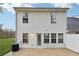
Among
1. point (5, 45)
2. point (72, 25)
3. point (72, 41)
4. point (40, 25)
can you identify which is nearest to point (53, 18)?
point (40, 25)

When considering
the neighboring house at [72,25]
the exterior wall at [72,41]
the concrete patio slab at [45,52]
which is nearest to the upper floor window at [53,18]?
the neighboring house at [72,25]

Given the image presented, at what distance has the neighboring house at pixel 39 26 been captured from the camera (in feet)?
10.7

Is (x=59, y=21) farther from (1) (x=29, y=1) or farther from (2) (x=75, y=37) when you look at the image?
(1) (x=29, y=1)

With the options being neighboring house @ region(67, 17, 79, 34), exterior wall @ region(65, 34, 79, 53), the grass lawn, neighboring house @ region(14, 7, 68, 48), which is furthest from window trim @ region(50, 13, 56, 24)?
the grass lawn

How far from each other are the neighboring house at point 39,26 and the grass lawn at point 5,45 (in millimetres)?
223

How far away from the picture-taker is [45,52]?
3.38 metres

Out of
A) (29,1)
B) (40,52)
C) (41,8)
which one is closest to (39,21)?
(41,8)

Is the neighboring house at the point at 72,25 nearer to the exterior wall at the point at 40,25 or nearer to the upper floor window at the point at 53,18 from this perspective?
the exterior wall at the point at 40,25

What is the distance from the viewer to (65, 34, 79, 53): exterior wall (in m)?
3.27

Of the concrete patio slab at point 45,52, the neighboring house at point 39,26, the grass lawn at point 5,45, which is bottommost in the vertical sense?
the concrete patio slab at point 45,52

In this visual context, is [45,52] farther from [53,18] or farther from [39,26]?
[53,18]

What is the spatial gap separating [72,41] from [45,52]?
2.53ft

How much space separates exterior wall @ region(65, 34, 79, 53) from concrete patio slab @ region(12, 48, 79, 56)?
0.38ft

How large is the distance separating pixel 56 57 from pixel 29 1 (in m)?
1.66
